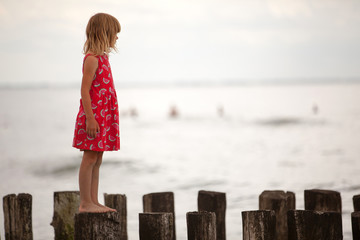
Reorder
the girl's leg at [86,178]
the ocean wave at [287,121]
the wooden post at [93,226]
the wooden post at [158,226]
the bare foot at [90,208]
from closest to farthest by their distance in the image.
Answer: the wooden post at [93,226], the wooden post at [158,226], the bare foot at [90,208], the girl's leg at [86,178], the ocean wave at [287,121]

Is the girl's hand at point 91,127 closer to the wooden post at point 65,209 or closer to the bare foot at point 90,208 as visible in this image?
the bare foot at point 90,208

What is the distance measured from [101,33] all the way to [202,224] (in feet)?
5.71

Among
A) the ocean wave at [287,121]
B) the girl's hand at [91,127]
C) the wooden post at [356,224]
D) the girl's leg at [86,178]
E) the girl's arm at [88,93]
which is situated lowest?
the wooden post at [356,224]

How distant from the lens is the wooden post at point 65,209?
5305 millimetres

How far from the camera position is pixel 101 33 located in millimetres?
4734

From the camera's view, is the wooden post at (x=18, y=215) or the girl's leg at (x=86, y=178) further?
the wooden post at (x=18, y=215)

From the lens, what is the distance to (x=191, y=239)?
14.5 feet

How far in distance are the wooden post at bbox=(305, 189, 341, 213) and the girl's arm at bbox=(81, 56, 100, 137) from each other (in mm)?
2152

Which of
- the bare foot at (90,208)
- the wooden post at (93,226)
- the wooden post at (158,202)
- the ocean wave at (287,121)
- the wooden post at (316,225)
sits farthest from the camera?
the ocean wave at (287,121)

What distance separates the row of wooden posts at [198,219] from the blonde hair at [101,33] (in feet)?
4.46

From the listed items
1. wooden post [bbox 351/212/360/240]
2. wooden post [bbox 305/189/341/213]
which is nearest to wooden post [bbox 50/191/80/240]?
wooden post [bbox 305/189/341/213]

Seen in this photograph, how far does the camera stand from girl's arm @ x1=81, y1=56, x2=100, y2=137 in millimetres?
4738

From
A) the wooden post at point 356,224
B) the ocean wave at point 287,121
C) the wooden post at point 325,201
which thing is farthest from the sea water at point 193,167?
the ocean wave at point 287,121

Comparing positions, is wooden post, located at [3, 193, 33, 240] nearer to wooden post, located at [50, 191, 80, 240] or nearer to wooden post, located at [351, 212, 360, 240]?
wooden post, located at [50, 191, 80, 240]
